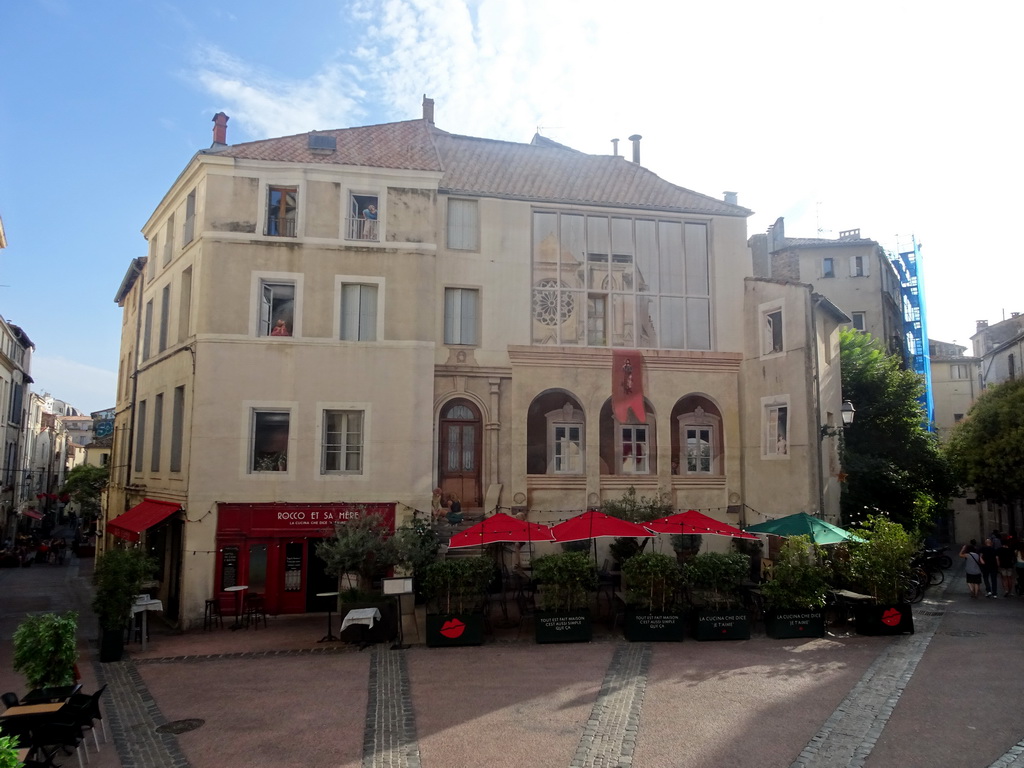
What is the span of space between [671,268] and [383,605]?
1313 cm

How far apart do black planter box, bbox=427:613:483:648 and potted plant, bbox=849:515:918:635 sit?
24.8 ft

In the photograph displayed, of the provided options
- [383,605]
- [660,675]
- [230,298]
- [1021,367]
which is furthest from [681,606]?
[1021,367]

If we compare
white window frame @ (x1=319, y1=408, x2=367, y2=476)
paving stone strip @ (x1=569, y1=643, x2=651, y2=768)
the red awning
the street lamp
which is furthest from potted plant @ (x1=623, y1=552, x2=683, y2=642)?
the red awning

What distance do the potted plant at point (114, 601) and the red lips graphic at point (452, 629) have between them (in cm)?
585

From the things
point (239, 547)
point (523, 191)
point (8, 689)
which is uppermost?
point (523, 191)

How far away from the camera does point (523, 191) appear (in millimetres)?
22641

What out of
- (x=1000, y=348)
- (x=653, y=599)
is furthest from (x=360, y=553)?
(x=1000, y=348)

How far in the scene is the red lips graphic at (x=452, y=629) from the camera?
14.5m

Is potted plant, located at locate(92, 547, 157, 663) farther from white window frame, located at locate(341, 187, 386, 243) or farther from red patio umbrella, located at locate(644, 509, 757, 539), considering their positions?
red patio umbrella, located at locate(644, 509, 757, 539)

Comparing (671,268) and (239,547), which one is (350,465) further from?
(671,268)

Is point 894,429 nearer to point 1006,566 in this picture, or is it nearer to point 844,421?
point 1006,566

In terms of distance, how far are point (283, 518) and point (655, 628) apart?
943cm

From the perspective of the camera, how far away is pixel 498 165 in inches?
932

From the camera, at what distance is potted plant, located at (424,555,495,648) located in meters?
14.5
